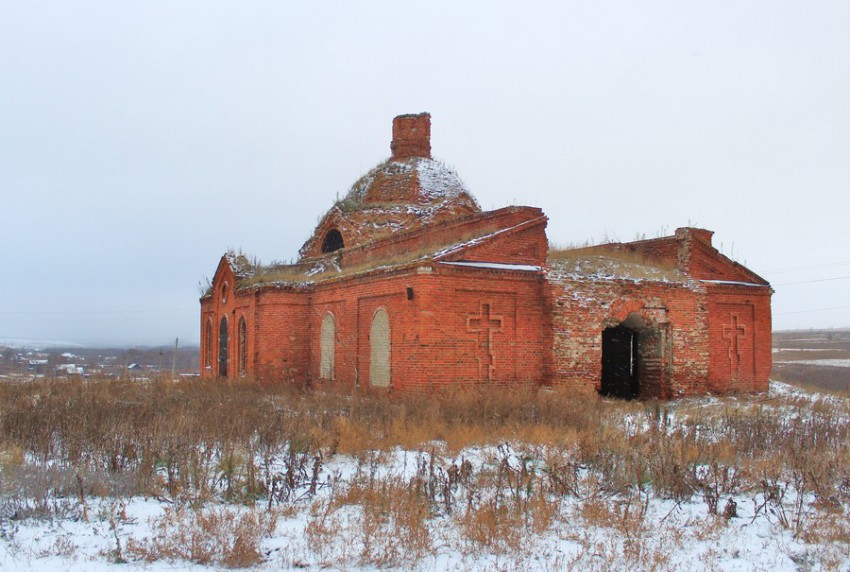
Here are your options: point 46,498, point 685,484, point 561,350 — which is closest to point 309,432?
point 46,498

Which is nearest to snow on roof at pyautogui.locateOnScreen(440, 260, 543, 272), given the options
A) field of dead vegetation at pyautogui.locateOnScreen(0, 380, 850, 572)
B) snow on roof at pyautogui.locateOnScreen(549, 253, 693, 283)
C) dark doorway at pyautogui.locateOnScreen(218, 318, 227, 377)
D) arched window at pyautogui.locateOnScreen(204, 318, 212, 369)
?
snow on roof at pyautogui.locateOnScreen(549, 253, 693, 283)

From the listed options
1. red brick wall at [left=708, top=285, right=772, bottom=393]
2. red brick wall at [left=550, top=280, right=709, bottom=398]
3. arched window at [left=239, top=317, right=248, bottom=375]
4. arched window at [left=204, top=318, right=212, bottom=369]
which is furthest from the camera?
arched window at [left=204, top=318, right=212, bottom=369]

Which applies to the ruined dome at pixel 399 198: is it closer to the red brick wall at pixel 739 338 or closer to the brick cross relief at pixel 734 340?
the red brick wall at pixel 739 338

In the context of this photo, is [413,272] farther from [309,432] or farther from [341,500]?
[341,500]

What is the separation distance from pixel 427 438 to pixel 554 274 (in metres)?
6.73

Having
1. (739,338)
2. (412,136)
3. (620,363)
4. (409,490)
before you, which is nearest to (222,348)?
(412,136)

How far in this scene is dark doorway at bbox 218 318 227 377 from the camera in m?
22.0

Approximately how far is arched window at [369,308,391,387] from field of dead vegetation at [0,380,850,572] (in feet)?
12.1

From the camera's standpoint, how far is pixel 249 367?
1930 centimetres

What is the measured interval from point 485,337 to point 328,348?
5071 mm

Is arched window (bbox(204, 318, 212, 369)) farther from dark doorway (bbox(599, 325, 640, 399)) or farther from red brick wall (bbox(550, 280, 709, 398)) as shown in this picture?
red brick wall (bbox(550, 280, 709, 398))

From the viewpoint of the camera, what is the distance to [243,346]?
2011 centimetres

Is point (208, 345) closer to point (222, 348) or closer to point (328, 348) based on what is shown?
point (222, 348)

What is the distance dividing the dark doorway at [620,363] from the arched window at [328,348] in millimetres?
7300
